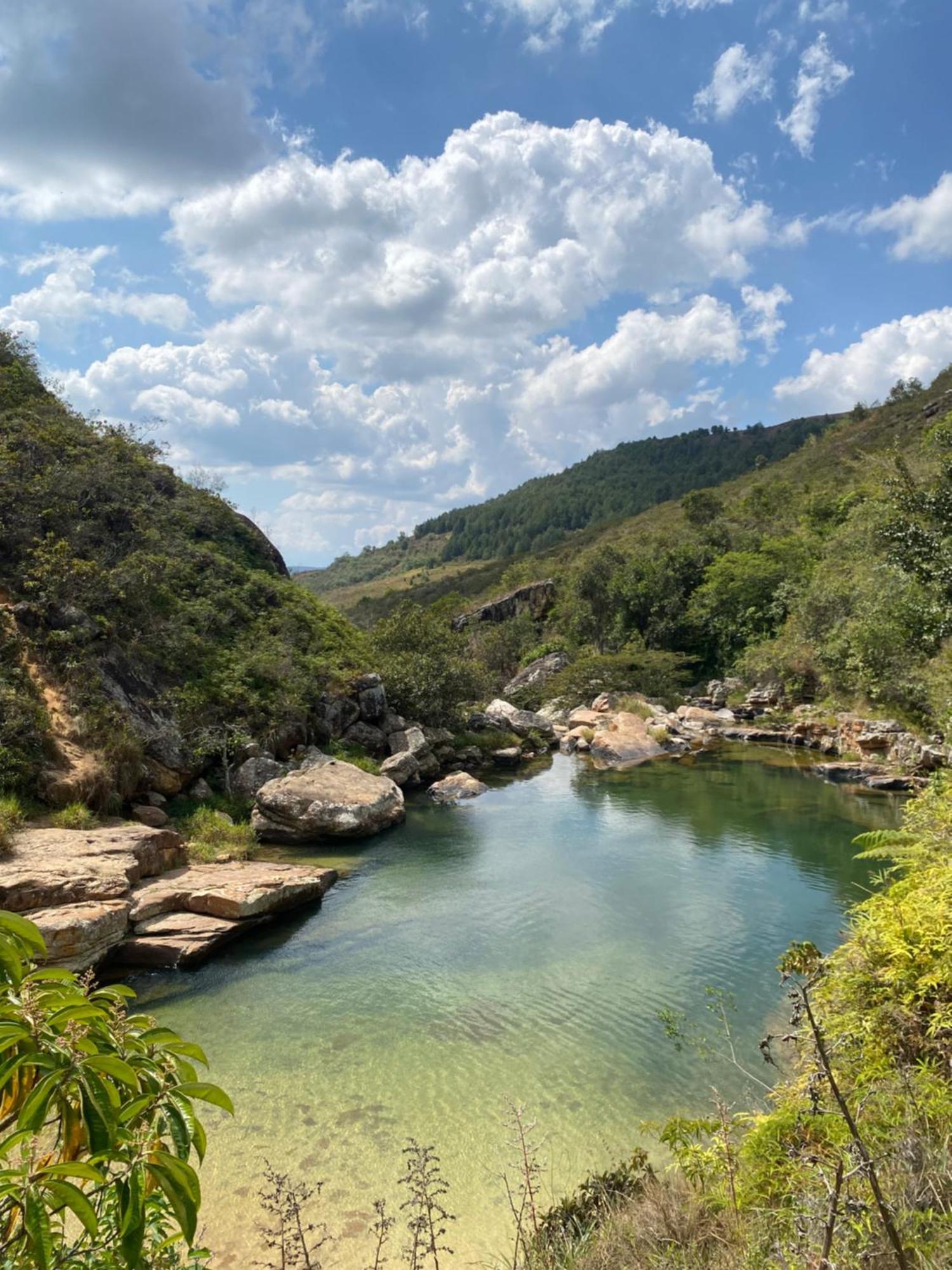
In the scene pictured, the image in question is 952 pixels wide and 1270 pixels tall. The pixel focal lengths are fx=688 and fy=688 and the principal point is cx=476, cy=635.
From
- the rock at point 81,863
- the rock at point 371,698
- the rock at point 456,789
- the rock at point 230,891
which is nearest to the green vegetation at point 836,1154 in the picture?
the rock at point 230,891

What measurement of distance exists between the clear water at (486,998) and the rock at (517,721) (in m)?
14.5

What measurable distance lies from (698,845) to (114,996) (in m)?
16.8

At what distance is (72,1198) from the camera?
152cm

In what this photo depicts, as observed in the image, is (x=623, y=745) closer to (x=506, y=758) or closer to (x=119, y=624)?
(x=506, y=758)

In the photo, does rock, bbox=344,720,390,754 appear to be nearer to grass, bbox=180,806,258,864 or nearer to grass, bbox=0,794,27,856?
grass, bbox=180,806,258,864

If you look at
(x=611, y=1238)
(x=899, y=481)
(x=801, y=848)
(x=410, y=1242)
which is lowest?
(x=801, y=848)

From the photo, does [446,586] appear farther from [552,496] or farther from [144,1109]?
[144,1109]

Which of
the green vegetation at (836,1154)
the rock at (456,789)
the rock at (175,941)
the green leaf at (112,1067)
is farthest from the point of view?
the rock at (456,789)

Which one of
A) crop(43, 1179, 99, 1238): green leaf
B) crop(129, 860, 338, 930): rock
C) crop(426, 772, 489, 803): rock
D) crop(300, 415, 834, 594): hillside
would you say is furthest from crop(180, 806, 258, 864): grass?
crop(300, 415, 834, 594): hillside

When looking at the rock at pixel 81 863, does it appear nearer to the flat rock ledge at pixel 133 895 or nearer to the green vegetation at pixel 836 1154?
the flat rock ledge at pixel 133 895

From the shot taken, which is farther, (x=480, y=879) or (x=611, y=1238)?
(x=480, y=879)

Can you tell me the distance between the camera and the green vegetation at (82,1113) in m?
1.61

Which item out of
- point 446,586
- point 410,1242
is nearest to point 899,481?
point 410,1242

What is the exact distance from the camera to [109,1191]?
228 centimetres
